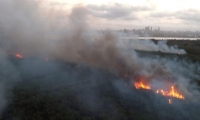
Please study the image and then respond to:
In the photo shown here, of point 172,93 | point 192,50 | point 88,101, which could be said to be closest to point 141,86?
point 172,93

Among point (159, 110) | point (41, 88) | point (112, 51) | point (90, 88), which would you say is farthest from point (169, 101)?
point (41, 88)

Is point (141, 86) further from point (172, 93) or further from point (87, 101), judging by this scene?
point (87, 101)

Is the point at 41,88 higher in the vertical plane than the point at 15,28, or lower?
lower

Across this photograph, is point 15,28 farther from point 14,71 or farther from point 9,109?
point 9,109

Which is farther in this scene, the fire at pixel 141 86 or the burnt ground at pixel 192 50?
the burnt ground at pixel 192 50

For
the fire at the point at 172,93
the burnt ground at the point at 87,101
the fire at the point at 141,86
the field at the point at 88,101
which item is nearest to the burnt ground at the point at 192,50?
the fire at the point at 141,86

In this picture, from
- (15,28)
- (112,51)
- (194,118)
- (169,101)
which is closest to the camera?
(194,118)

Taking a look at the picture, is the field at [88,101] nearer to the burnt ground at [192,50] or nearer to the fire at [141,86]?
the fire at [141,86]
